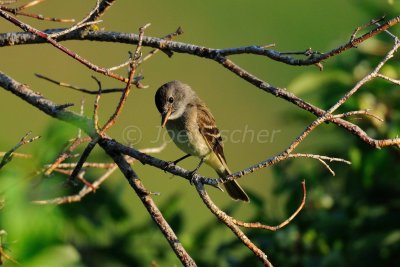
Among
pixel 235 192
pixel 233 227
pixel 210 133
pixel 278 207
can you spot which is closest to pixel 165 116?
pixel 210 133

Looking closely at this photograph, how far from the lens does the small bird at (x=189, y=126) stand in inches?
199

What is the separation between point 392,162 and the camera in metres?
4.27

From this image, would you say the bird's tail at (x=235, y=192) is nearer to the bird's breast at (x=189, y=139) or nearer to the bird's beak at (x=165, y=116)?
the bird's breast at (x=189, y=139)

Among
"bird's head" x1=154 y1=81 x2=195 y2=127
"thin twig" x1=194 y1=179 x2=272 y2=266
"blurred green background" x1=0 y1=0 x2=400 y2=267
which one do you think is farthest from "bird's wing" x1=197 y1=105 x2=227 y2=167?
"thin twig" x1=194 y1=179 x2=272 y2=266

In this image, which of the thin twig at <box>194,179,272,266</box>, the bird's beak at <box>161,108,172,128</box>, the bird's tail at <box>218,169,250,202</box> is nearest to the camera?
the thin twig at <box>194,179,272,266</box>

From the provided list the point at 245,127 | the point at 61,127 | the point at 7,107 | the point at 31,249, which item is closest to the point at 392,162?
the point at 61,127

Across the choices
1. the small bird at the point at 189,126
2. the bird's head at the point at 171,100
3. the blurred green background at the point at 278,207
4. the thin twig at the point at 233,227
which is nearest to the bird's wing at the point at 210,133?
the small bird at the point at 189,126

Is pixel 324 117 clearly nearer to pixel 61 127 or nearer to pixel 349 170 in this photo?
pixel 61 127

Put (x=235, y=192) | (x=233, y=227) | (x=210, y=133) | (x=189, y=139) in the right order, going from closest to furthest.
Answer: (x=233, y=227) < (x=235, y=192) < (x=189, y=139) < (x=210, y=133)

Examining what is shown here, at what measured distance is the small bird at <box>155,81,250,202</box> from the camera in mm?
5051

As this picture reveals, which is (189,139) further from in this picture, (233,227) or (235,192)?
(233,227)

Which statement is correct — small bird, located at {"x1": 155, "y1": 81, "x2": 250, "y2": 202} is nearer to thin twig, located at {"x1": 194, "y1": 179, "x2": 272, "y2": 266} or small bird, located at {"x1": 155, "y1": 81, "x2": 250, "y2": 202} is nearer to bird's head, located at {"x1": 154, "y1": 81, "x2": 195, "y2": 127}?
bird's head, located at {"x1": 154, "y1": 81, "x2": 195, "y2": 127}

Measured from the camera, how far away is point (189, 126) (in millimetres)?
5133

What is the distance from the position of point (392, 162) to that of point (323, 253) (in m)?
0.65
